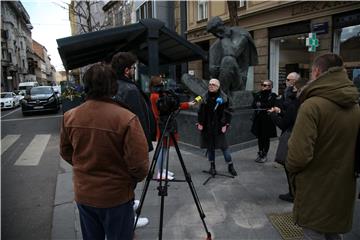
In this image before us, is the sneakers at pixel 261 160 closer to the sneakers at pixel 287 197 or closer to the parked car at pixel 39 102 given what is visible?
the sneakers at pixel 287 197

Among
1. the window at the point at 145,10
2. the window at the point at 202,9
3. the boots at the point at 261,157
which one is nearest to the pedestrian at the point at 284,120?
the boots at the point at 261,157

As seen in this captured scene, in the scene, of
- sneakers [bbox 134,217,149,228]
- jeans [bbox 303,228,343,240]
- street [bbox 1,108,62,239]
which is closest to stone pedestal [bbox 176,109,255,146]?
street [bbox 1,108,62,239]

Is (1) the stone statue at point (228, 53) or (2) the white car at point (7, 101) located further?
(2) the white car at point (7, 101)

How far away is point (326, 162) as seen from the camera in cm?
246

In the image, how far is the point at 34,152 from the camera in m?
8.96

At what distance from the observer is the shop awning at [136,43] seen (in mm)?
7926

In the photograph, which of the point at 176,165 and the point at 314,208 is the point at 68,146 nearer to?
the point at 314,208

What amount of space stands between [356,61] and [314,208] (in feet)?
36.8

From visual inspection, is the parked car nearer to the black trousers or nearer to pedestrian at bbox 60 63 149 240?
the black trousers

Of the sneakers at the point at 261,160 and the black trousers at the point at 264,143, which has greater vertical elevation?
the black trousers at the point at 264,143

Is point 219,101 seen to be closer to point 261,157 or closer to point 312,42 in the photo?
point 261,157

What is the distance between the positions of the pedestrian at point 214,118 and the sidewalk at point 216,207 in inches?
20.7

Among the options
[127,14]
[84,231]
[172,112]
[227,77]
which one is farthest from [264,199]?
[127,14]

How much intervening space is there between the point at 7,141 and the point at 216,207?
27.1 feet
